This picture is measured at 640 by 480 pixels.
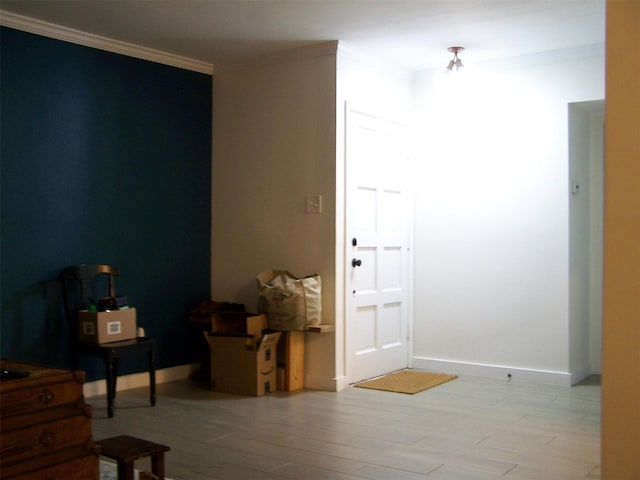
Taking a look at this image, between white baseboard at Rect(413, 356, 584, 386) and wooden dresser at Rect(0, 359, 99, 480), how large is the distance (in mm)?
3412

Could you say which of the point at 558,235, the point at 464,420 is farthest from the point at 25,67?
the point at 558,235

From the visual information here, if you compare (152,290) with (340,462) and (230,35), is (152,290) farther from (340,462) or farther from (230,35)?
(340,462)

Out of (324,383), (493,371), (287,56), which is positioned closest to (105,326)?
(324,383)

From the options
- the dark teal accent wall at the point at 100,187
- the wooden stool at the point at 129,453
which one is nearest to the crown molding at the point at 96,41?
the dark teal accent wall at the point at 100,187

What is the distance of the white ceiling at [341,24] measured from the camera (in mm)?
4207

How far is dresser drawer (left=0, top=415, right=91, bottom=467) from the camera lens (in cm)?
258

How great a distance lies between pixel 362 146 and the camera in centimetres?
530

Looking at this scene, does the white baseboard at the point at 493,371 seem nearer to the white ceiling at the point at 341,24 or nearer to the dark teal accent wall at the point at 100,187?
the dark teal accent wall at the point at 100,187

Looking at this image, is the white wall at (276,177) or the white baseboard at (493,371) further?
the white baseboard at (493,371)

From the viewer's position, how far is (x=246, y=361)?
490cm

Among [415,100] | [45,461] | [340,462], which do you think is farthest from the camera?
[415,100]

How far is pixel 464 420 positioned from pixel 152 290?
2.46m

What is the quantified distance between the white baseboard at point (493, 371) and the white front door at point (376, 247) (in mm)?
202

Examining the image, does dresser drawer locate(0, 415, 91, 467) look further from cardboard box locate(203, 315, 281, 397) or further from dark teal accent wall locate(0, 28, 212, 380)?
cardboard box locate(203, 315, 281, 397)
